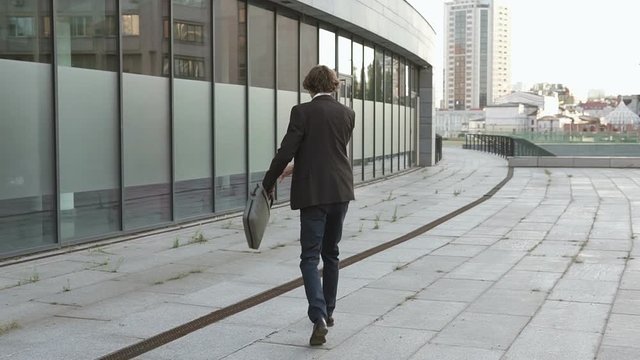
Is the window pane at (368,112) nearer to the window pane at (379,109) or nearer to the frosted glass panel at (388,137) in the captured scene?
the window pane at (379,109)

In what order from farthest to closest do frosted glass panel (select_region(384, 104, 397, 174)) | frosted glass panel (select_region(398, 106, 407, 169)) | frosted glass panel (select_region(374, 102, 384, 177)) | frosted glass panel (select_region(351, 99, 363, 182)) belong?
frosted glass panel (select_region(398, 106, 407, 169)) < frosted glass panel (select_region(384, 104, 397, 174)) < frosted glass panel (select_region(374, 102, 384, 177)) < frosted glass panel (select_region(351, 99, 363, 182))

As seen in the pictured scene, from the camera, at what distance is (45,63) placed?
344 inches

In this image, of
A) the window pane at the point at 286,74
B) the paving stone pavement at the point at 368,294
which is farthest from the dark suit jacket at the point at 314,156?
the window pane at the point at 286,74

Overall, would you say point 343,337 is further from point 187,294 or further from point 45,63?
point 45,63

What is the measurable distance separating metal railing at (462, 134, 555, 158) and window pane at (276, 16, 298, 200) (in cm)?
1560

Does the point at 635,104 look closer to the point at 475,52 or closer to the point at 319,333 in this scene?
the point at 475,52

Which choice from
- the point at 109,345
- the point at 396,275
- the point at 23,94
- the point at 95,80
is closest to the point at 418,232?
the point at 396,275

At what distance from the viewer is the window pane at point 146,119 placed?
10.2m

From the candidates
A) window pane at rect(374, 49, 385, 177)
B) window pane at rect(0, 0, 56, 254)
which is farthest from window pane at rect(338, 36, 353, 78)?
window pane at rect(0, 0, 56, 254)

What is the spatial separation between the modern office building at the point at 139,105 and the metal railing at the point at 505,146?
13.9m

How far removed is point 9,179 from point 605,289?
608cm

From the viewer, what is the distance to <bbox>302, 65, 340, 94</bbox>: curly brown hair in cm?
521

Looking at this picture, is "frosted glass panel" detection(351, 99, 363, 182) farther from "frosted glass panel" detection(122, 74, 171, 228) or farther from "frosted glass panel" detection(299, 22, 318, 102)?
"frosted glass panel" detection(122, 74, 171, 228)

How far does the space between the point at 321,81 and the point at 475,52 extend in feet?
523
